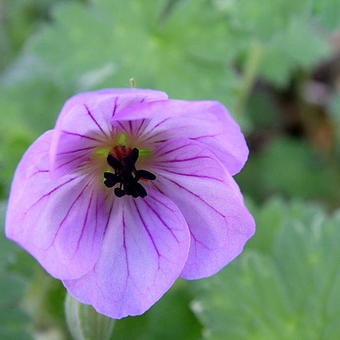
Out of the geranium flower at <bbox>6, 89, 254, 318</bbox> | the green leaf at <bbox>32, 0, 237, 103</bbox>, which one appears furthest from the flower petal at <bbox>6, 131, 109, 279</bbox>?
the green leaf at <bbox>32, 0, 237, 103</bbox>

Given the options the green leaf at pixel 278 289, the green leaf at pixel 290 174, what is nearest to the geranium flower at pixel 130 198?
the green leaf at pixel 278 289

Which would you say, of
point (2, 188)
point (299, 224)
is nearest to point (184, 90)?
point (299, 224)

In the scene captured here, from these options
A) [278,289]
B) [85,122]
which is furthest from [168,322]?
[85,122]

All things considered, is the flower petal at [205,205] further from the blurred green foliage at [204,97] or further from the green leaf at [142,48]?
the green leaf at [142,48]

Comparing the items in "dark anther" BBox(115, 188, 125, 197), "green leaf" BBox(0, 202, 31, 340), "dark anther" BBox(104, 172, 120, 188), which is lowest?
"green leaf" BBox(0, 202, 31, 340)

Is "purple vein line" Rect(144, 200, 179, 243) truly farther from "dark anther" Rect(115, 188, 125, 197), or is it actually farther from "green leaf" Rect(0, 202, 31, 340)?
"green leaf" Rect(0, 202, 31, 340)

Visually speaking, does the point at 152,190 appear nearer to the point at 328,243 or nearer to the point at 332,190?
Result: the point at 328,243
